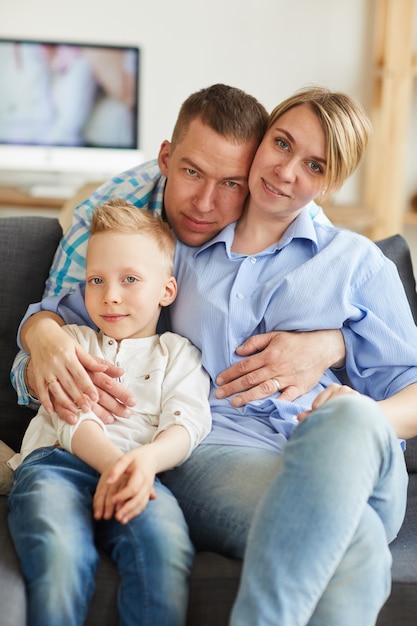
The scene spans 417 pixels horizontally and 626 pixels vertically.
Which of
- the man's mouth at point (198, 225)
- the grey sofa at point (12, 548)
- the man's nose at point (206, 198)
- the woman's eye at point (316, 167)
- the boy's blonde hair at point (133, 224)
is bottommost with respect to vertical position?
the grey sofa at point (12, 548)

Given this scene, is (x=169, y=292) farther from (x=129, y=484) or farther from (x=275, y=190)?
(x=129, y=484)

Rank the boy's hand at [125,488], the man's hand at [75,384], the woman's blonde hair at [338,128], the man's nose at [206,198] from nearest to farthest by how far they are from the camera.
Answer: the boy's hand at [125,488] → the man's hand at [75,384] → the woman's blonde hair at [338,128] → the man's nose at [206,198]

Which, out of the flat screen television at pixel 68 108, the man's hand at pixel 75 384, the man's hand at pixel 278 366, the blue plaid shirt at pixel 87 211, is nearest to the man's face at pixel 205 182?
the blue plaid shirt at pixel 87 211

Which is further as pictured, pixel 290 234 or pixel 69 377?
pixel 290 234

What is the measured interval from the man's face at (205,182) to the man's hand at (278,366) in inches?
10.7

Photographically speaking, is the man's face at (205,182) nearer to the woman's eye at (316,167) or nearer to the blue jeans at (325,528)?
the woman's eye at (316,167)

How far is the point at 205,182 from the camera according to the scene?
1.71 m

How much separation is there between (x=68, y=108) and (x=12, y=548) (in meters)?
3.23

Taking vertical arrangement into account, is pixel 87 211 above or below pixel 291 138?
below

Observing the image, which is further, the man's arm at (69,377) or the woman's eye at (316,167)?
the woman's eye at (316,167)

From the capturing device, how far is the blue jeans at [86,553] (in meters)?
1.25

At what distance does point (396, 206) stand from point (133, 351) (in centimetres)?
271

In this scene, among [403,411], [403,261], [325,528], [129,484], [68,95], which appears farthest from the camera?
[68,95]

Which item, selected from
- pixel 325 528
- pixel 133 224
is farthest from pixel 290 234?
pixel 325 528
